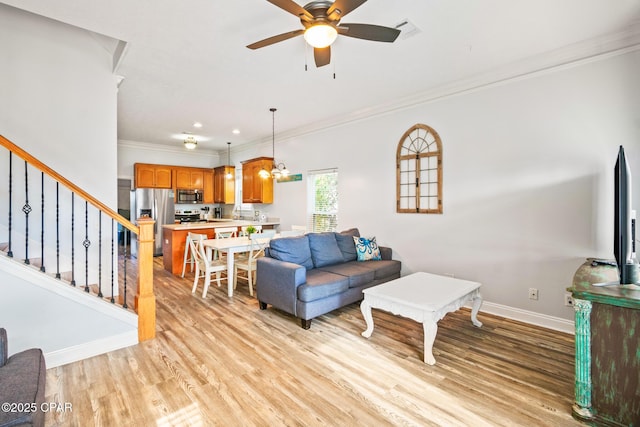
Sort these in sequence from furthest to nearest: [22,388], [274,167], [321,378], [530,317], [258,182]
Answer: [258,182]
[274,167]
[530,317]
[321,378]
[22,388]

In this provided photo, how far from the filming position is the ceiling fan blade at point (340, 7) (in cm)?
187

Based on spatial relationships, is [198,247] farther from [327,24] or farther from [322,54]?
[327,24]

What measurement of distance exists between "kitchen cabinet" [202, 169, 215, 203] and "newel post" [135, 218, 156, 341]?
5.87 m

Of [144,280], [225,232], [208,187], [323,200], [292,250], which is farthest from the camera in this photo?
[208,187]

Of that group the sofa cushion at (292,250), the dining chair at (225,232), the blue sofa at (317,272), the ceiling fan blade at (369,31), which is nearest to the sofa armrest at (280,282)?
the blue sofa at (317,272)

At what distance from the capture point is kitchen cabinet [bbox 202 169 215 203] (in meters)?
8.52

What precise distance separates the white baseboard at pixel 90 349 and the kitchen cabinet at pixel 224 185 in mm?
5753

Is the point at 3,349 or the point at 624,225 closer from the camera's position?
the point at 3,349

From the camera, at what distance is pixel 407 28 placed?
270cm

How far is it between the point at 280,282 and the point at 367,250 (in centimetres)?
155

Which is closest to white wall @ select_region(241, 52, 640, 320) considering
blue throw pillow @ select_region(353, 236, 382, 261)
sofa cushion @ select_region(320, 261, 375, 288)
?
blue throw pillow @ select_region(353, 236, 382, 261)

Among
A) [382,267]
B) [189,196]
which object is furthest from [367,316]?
[189,196]

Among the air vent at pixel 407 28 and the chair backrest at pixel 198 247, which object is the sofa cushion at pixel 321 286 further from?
the air vent at pixel 407 28

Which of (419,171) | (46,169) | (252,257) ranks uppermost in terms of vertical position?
(419,171)
